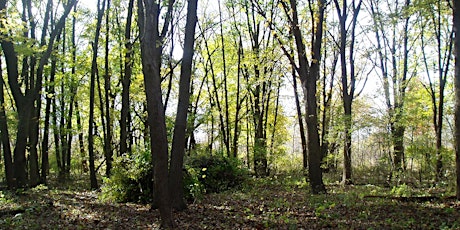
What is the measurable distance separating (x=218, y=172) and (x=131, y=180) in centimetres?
402

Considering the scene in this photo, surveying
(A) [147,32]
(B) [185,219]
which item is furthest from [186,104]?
(B) [185,219]

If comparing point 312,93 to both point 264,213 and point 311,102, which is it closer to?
point 311,102

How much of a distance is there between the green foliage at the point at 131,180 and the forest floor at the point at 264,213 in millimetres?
472

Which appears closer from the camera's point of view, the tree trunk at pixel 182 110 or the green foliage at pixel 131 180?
the tree trunk at pixel 182 110

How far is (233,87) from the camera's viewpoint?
2472cm

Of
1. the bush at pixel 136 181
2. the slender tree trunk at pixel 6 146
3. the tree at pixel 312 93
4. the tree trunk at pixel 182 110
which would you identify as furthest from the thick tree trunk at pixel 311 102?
the slender tree trunk at pixel 6 146

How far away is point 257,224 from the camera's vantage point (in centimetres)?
784

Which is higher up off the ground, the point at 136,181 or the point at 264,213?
the point at 136,181

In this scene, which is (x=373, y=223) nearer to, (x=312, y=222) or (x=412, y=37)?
(x=312, y=222)

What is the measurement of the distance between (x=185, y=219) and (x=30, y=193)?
24.6 feet

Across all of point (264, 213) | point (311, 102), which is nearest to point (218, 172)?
point (311, 102)

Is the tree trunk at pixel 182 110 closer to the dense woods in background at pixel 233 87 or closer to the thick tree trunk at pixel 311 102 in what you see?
the dense woods in background at pixel 233 87

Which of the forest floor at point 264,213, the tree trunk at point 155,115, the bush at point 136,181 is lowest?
the forest floor at point 264,213

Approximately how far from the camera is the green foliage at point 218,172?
46.8 feet
